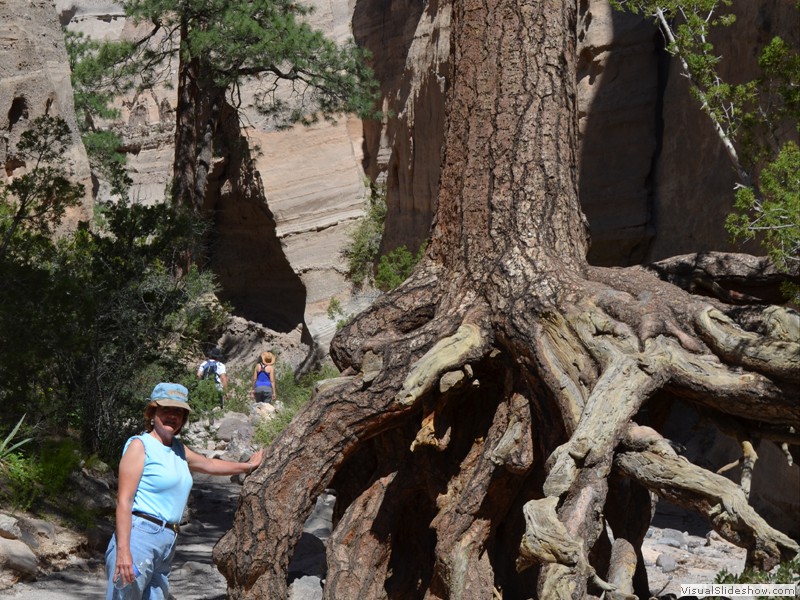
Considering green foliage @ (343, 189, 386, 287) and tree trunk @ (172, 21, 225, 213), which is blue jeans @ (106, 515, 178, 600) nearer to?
tree trunk @ (172, 21, 225, 213)

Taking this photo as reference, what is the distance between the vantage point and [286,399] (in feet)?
60.7

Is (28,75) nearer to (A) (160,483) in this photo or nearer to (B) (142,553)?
(A) (160,483)

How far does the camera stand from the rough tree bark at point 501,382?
5160 millimetres

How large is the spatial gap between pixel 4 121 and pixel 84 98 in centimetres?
540

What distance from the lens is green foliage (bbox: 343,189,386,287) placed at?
24634 millimetres

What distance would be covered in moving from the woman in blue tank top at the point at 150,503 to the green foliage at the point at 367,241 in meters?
19.4

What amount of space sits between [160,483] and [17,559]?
288cm

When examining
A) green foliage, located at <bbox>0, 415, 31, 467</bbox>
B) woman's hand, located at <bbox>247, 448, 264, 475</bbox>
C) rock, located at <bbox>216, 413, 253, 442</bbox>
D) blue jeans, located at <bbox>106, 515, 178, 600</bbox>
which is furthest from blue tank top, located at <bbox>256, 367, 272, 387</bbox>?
blue jeans, located at <bbox>106, 515, 178, 600</bbox>

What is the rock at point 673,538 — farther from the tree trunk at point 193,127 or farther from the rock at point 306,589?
the tree trunk at point 193,127

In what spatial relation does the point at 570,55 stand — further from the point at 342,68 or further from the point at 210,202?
the point at 210,202

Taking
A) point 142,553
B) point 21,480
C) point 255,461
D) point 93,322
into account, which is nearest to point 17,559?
point 21,480

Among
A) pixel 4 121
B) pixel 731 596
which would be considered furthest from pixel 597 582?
pixel 4 121

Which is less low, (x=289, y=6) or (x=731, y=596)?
(x=289, y=6)

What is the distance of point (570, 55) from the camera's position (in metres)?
6.45
